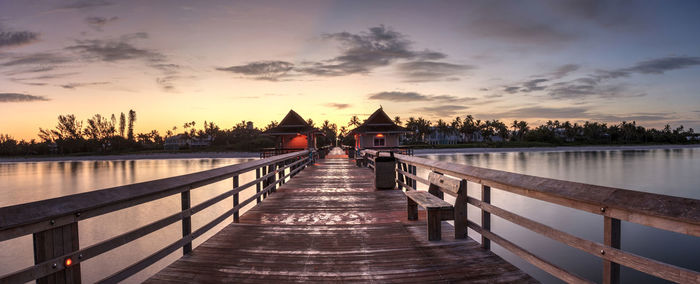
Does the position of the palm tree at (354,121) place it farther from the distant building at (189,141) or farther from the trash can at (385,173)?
the trash can at (385,173)

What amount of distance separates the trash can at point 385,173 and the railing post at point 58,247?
7.53 m

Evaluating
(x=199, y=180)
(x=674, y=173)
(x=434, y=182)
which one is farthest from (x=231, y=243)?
(x=674, y=173)

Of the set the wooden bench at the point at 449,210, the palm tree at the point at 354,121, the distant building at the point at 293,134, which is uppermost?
the palm tree at the point at 354,121

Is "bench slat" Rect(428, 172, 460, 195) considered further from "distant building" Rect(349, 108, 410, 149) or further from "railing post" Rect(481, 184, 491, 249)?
"distant building" Rect(349, 108, 410, 149)

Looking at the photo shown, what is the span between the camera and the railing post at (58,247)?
2139 mm

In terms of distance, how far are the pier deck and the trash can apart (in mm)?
2690

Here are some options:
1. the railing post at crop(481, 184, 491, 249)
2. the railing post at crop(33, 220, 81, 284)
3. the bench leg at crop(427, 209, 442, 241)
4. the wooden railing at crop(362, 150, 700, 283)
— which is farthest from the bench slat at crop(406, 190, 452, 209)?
the railing post at crop(33, 220, 81, 284)

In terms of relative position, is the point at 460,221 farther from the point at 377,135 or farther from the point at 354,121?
the point at 354,121

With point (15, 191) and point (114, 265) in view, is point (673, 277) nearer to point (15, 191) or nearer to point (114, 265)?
point (114, 265)

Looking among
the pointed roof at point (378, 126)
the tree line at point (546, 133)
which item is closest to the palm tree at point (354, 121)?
the tree line at point (546, 133)

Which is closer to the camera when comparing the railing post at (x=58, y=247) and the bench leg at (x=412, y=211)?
the railing post at (x=58, y=247)

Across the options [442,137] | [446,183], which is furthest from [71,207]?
[442,137]

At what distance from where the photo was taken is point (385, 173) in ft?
31.2

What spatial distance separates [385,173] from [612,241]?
23.7 feet
